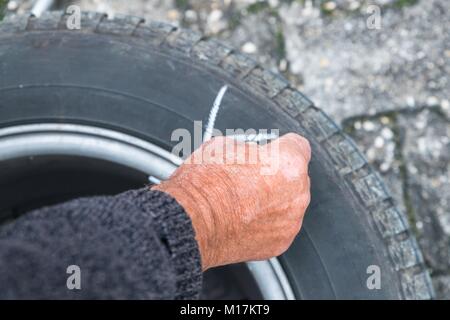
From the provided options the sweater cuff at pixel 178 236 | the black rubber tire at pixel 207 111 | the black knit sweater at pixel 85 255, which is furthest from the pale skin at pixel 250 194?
the black knit sweater at pixel 85 255

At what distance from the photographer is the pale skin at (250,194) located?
993mm

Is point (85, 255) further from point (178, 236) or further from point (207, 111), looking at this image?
point (207, 111)

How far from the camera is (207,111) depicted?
112 cm

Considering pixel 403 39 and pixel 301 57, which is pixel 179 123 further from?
pixel 403 39

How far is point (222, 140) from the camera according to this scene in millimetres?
1077

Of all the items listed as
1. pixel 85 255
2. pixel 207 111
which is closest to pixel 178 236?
pixel 85 255

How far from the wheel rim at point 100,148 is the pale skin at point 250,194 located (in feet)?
0.18

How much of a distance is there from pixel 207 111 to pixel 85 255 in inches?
19.0

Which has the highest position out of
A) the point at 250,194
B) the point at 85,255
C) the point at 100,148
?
the point at 100,148

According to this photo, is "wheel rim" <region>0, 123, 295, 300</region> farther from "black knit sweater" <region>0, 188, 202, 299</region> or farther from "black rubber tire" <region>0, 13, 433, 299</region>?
"black knit sweater" <region>0, 188, 202, 299</region>

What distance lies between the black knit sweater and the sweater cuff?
0.12ft

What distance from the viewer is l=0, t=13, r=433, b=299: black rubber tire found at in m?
1.11

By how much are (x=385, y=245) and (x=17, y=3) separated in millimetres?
1071
